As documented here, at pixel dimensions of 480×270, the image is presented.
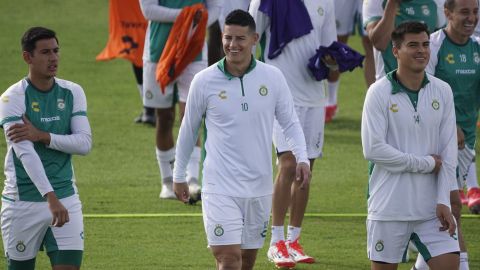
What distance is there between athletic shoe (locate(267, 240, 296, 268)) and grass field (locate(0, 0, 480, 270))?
0.50 feet

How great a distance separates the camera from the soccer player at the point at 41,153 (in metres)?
8.41

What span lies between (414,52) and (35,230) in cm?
289

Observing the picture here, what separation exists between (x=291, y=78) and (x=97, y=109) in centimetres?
676

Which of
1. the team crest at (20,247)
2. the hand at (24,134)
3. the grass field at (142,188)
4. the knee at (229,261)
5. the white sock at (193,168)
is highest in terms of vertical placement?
the hand at (24,134)

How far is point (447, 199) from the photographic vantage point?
8461 mm

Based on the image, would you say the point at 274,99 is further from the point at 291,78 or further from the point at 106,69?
the point at 106,69

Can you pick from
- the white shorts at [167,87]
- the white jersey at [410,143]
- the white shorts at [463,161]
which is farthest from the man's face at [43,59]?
the white shorts at [167,87]

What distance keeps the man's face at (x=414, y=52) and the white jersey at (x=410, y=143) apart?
14 cm

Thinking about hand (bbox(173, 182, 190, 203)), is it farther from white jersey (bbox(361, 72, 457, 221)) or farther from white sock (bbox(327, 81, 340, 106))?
white sock (bbox(327, 81, 340, 106))

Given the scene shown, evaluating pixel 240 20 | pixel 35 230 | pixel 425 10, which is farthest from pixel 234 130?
pixel 425 10

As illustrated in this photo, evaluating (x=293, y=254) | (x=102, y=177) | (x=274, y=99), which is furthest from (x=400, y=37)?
(x=102, y=177)

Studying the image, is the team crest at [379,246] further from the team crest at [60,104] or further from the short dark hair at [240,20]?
the team crest at [60,104]

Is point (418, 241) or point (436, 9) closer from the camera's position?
point (418, 241)

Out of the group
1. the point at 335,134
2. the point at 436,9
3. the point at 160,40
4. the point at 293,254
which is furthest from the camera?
the point at 335,134
